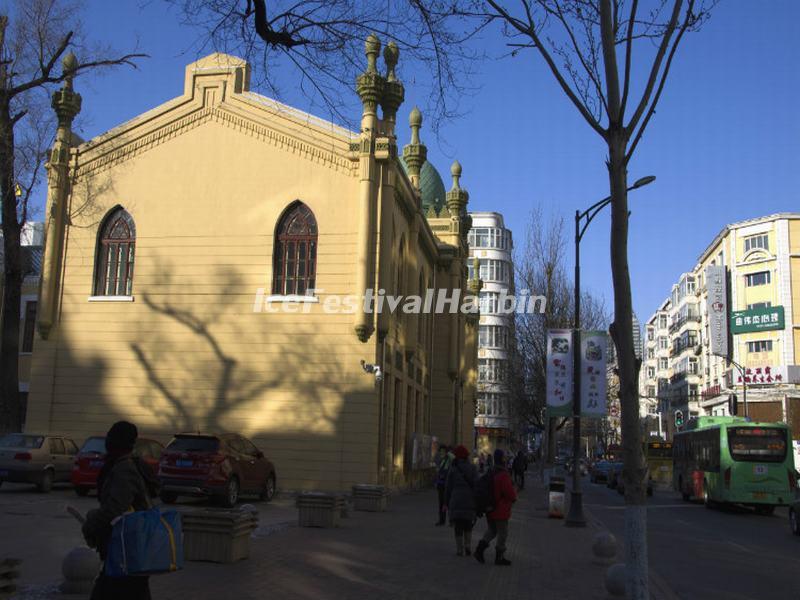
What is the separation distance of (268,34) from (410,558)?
7.49 m

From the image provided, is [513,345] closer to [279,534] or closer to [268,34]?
[279,534]

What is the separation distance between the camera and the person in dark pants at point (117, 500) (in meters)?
4.97

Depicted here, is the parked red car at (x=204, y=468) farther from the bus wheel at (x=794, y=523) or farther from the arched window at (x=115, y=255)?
the bus wheel at (x=794, y=523)

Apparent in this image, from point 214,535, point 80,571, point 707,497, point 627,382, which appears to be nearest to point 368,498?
point 214,535

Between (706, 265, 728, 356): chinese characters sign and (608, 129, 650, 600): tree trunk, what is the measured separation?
188 feet

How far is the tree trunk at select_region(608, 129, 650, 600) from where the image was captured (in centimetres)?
680

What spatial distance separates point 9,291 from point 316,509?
1358 cm

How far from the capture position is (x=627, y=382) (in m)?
7.23

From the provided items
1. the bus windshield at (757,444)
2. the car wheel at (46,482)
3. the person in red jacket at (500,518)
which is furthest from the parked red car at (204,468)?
the bus windshield at (757,444)

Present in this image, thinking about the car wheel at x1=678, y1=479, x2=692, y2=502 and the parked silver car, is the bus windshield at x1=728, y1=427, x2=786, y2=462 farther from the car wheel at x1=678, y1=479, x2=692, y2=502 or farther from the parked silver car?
the parked silver car

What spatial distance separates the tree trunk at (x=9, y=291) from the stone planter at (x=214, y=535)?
15.5 m

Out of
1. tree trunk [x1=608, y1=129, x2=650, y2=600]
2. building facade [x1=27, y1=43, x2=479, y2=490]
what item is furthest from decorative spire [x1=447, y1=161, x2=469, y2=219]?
tree trunk [x1=608, y1=129, x2=650, y2=600]

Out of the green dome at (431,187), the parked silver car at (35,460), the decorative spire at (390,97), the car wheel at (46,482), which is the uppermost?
the green dome at (431,187)

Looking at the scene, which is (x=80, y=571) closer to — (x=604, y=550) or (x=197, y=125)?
(x=604, y=550)
